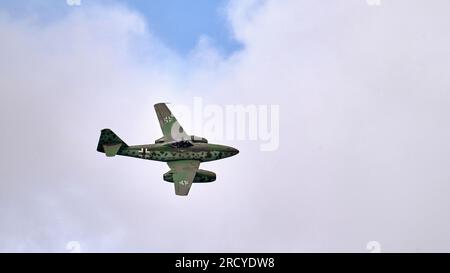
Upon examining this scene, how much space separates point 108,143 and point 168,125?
926 cm

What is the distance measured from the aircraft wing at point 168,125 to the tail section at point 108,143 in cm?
669

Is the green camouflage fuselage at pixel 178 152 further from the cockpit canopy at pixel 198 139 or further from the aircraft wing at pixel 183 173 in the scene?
the aircraft wing at pixel 183 173

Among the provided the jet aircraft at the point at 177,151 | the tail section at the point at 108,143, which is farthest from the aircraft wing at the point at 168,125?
the tail section at the point at 108,143

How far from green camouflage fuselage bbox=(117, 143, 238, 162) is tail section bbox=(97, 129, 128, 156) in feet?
4.97

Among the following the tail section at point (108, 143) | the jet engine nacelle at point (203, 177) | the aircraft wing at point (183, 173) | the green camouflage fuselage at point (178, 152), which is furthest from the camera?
the tail section at point (108, 143)

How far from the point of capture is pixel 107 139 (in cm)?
10419

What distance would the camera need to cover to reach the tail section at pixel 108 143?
4087 inches

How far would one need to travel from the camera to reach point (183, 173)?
99.7 m

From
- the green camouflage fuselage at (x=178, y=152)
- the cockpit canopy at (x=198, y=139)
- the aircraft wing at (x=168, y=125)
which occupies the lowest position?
the green camouflage fuselage at (x=178, y=152)

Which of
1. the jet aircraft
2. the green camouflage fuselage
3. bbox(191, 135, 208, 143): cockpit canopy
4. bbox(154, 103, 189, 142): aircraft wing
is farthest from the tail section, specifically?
bbox(191, 135, 208, 143): cockpit canopy
